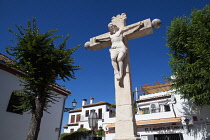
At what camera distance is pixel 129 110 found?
3.98 meters

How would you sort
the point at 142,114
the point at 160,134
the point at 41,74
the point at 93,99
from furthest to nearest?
→ the point at 93,99 → the point at 142,114 → the point at 160,134 → the point at 41,74

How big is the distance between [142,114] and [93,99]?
2181 centimetres

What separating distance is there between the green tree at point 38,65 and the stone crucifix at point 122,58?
157 inches

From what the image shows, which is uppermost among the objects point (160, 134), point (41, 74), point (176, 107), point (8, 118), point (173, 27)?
point (173, 27)

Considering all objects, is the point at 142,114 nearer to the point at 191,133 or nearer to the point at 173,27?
the point at 191,133

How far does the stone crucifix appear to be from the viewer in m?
3.83

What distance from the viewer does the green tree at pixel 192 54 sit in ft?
31.9

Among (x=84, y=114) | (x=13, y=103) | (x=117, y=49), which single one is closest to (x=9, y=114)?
(x=13, y=103)

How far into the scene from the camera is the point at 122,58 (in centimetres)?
459

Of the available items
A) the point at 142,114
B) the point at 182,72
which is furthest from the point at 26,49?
the point at 142,114

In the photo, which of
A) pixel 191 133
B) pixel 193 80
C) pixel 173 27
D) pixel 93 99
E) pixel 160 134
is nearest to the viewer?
pixel 193 80

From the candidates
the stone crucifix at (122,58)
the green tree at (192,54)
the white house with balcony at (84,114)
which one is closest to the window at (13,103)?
the stone crucifix at (122,58)

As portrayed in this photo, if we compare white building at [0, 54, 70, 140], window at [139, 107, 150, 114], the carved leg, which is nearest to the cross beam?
the carved leg

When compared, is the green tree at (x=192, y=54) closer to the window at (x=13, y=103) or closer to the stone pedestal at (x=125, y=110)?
the stone pedestal at (x=125, y=110)
